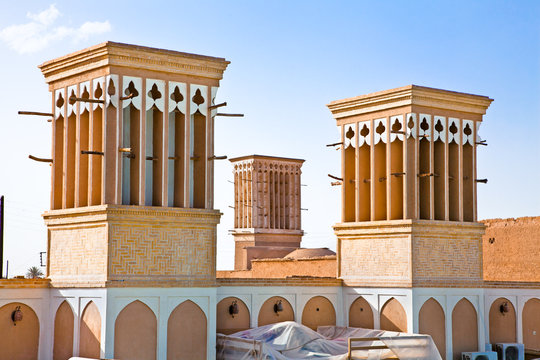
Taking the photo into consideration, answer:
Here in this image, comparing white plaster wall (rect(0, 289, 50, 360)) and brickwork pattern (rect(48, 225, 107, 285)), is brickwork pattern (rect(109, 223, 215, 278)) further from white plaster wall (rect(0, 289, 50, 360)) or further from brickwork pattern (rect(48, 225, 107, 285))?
white plaster wall (rect(0, 289, 50, 360))

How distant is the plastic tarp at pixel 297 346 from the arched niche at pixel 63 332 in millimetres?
2596

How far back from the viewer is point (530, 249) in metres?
27.4

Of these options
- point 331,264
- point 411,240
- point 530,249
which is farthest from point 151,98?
point 530,249

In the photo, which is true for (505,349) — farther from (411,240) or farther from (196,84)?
(196,84)

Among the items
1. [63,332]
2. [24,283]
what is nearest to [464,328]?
[63,332]

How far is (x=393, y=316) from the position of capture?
56.1ft

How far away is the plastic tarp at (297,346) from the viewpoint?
14273 millimetres

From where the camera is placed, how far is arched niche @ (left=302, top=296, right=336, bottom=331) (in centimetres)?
1720

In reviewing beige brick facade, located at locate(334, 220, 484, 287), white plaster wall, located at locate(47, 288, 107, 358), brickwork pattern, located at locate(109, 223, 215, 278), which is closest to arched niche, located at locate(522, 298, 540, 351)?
beige brick facade, located at locate(334, 220, 484, 287)

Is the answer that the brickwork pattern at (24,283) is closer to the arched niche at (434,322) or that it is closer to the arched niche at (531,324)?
the arched niche at (434,322)

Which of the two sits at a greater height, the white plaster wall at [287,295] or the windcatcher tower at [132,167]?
the windcatcher tower at [132,167]

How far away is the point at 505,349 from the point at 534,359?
76 cm

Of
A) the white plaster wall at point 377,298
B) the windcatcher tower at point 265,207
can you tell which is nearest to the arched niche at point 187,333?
the white plaster wall at point 377,298

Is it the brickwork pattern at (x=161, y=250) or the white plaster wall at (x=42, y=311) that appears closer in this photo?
the brickwork pattern at (x=161, y=250)
